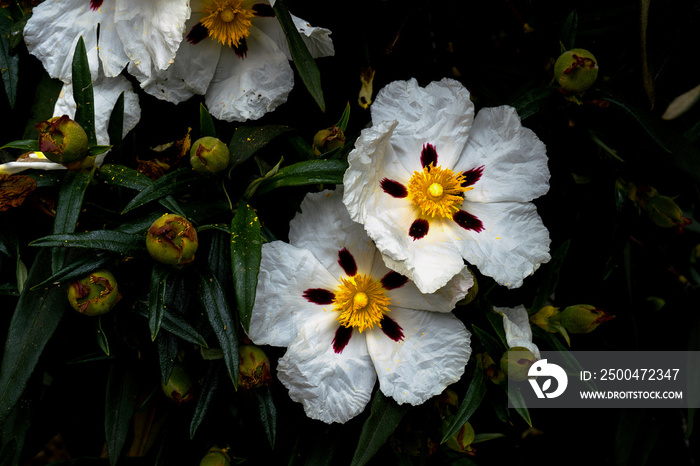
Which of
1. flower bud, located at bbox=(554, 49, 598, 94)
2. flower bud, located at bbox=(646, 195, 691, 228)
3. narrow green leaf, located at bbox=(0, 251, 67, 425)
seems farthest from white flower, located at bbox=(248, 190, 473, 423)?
flower bud, located at bbox=(646, 195, 691, 228)

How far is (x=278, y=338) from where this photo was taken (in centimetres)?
116

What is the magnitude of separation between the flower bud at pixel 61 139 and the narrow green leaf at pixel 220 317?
319mm

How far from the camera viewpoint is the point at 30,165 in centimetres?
108

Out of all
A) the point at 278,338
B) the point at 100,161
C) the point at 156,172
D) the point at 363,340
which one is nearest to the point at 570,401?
the point at 363,340

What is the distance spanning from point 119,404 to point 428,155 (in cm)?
83

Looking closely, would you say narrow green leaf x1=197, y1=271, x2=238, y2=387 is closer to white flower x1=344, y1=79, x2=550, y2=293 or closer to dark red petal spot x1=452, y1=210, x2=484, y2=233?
white flower x1=344, y1=79, x2=550, y2=293

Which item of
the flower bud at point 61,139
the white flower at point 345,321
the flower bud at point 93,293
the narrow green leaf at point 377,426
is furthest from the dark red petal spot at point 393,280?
the flower bud at point 61,139

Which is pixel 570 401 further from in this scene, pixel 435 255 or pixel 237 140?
pixel 237 140

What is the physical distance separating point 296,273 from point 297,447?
0.39 metres

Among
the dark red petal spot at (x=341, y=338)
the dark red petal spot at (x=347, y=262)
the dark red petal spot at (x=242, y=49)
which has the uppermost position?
the dark red petal spot at (x=242, y=49)

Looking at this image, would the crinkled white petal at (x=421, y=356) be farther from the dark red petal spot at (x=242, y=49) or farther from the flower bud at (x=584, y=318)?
the dark red petal spot at (x=242, y=49)

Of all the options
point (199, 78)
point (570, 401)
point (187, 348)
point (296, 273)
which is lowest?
point (570, 401)

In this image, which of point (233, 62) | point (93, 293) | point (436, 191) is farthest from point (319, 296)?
point (233, 62)

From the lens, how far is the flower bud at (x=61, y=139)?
1.03 meters
